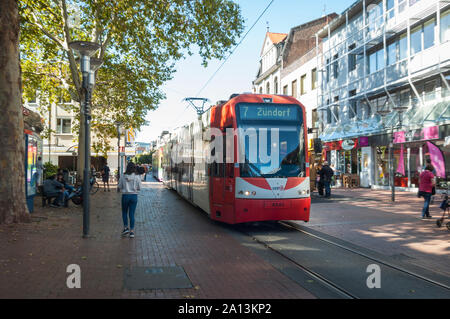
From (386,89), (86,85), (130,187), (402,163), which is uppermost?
(386,89)

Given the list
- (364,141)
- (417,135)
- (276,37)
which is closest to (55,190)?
(417,135)

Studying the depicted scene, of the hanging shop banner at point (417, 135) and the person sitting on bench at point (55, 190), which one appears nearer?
the person sitting on bench at point (55, 190)

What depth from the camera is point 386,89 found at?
23828mm

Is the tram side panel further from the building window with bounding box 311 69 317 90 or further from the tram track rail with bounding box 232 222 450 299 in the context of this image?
the building window with bounding box 311 69 317 90

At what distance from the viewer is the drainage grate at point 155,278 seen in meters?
5.43

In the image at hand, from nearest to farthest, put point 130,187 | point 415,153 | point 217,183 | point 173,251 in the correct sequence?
→ point 173,251
point 130,187
point 217,183
point 415,153

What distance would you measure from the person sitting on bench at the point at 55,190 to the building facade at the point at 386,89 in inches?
499

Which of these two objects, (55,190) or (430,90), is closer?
(55,190)

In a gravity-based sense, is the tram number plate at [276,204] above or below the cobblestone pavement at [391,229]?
above

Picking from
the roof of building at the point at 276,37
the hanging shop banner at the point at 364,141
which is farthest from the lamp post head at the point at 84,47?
the roof of building at the point at 276,37

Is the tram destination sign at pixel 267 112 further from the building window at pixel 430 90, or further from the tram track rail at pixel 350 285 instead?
the building window at pixel 430 90

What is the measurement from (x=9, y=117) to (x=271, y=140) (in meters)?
6.21

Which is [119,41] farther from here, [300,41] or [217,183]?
[300,41]
